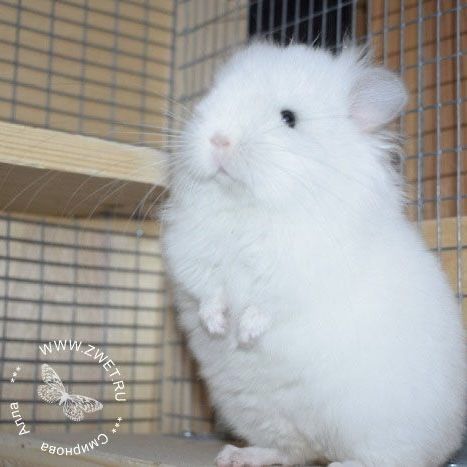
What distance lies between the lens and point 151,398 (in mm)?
2559

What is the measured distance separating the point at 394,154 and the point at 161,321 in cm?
97

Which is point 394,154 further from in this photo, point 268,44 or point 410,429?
point 410,429

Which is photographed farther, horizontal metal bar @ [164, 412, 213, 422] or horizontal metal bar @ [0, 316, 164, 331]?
horizontal metal bar @ [164, 412, 213, 422]

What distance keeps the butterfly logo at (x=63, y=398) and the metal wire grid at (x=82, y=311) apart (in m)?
0.11

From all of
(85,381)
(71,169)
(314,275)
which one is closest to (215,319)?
(314,275)

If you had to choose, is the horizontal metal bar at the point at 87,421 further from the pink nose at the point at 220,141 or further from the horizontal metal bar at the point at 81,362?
the pink nose at the point at 220,141

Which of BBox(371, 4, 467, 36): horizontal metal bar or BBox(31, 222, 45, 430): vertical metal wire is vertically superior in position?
A: BBox(371, 4, 467, 36): horizontal metal bar

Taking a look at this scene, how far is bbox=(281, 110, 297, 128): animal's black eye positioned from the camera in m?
1.71

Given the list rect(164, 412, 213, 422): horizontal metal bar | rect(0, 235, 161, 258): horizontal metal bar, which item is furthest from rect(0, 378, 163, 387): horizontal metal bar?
rect(0, 235, 161, 258): horizontal metal bar

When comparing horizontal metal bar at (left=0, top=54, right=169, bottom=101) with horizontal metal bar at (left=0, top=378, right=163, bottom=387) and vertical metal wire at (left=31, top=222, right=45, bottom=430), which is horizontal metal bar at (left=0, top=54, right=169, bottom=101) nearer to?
vertical metal wire at (left=31, top=222, right=45, bottom=430)

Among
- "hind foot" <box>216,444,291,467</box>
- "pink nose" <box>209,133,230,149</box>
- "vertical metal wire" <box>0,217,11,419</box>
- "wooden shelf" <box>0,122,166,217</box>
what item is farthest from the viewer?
"vertical metal wire" <box>0,217,11,419</box>

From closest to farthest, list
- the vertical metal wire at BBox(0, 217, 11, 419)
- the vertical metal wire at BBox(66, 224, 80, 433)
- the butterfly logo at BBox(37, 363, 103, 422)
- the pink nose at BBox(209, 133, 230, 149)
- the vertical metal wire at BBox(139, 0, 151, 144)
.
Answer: the pink nose at BBox(209, 133, 230, 149), the butterfly logo at BBox(37, 363, 103, 422), the vertical metal wire at BBox(0, 217, 11, 419), the vertical metal wire at BBox(66, 224, 80, 433), the vertical metal wire at BBox(139, 0, 151, 144)

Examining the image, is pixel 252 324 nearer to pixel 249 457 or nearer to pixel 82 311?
pixel 249 457

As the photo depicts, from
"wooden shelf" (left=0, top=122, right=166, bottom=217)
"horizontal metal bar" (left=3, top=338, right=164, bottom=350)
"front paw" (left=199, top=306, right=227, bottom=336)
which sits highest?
"wooden shelf" (left=0, top=122, right=166, bottom=217)
